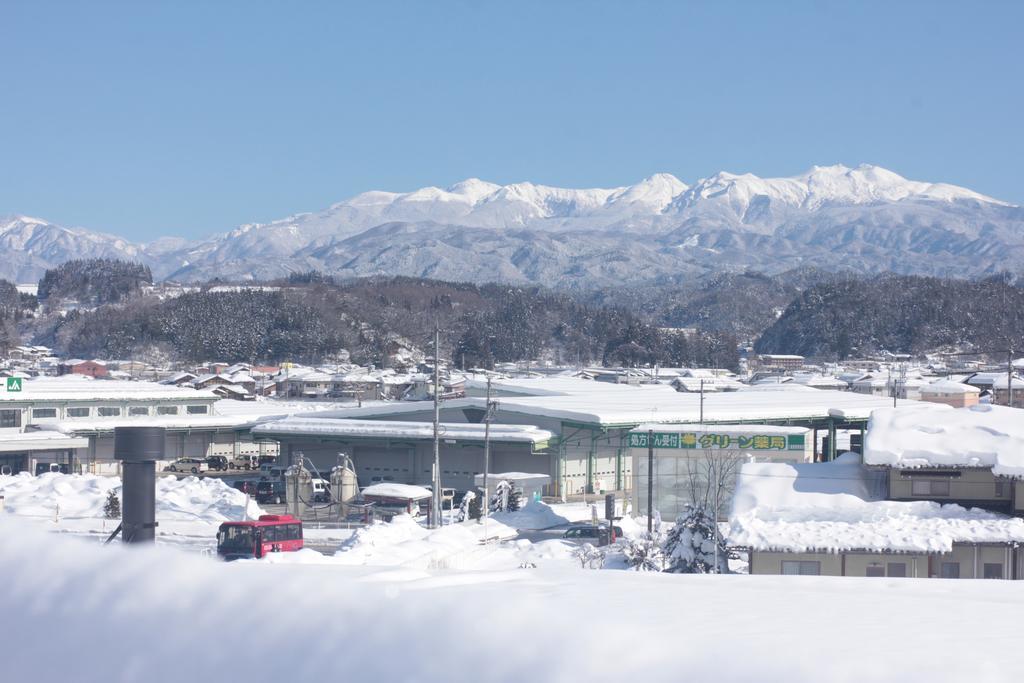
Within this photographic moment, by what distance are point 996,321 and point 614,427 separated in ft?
271

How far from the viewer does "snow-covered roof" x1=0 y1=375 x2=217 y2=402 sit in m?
30.3

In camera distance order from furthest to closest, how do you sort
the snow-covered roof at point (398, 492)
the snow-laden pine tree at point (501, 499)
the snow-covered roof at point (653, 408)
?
1. the snow-covered roof at point (653, 408)
2. the snow-laden pine tree at point (501, 499)
3. the snow-covered roof at point (398, 492)

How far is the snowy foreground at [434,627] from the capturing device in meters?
2.00

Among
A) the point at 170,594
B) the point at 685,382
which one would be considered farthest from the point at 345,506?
the point at 685,382

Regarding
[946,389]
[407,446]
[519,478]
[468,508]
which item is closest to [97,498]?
[468,508]

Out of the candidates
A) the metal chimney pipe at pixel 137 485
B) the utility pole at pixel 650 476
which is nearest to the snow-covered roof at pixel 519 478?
the utility pole at pixel 650 476

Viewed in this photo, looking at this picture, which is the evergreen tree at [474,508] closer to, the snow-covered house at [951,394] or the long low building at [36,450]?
the long low building at [36,450]

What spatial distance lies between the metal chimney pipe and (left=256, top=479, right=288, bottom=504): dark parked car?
682 inches

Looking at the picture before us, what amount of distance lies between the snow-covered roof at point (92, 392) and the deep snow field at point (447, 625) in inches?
1170

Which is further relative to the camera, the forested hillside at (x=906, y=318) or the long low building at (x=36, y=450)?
the forested hillside at (x=906, y=318)

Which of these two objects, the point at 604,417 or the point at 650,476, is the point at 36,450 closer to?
the point at 604,417

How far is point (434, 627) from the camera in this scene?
2119mm

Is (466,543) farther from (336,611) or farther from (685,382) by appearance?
(685,382)

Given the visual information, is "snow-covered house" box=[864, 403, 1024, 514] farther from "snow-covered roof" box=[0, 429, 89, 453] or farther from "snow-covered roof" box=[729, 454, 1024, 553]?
"snow-covered roof" box=[0, 429, 89, 453]
